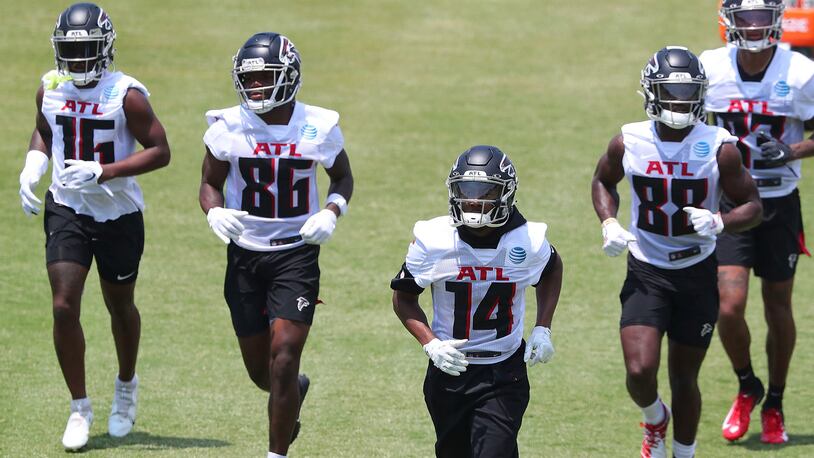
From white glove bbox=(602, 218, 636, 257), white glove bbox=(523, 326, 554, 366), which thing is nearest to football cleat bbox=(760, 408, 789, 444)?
white glove bbox=(602, 218, 636, 257)

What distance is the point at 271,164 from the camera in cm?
664

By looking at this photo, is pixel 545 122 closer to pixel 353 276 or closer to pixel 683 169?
pixel 353 276

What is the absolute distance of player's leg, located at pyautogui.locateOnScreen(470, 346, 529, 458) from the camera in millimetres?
5633

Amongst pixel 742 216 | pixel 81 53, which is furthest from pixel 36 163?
pixel 742 216

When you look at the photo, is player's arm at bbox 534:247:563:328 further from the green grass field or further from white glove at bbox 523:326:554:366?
the green grass field

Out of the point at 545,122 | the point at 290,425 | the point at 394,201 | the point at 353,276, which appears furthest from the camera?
the point at 545,122

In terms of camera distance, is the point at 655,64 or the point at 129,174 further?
the point at 129,174

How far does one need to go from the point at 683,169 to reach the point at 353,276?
14.8 ft

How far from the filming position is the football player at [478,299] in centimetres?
568

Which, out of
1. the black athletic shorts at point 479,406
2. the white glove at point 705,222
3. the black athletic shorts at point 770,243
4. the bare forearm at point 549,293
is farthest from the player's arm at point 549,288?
Answer: the black athletic shorts at point 770,243

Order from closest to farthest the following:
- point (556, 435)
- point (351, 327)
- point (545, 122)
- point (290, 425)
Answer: point (290, 425)
point (556, 435)
point (351, 327)
point (545, 122)

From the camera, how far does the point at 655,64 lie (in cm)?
666

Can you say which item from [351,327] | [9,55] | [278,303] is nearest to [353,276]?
[351,327]

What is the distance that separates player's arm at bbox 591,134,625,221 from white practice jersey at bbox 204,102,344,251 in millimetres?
1407
